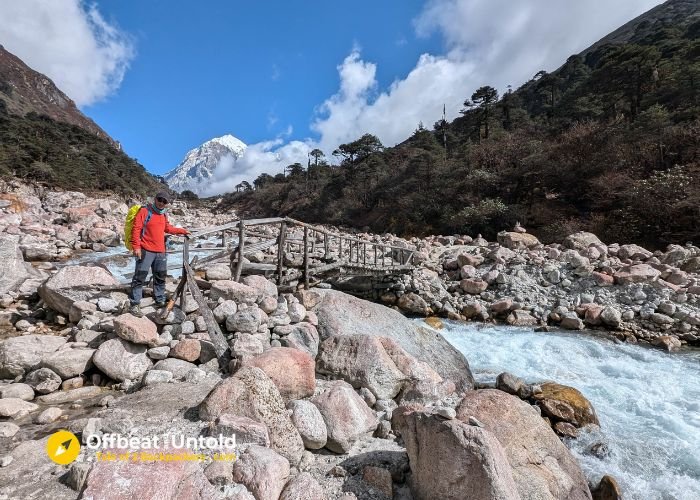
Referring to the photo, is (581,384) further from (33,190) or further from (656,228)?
(33,190)

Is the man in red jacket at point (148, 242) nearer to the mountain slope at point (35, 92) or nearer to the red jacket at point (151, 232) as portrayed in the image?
the red jacket at point (151, 232)

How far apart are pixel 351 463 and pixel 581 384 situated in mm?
5484

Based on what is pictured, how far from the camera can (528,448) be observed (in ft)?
11.0

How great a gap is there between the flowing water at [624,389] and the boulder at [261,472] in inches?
144

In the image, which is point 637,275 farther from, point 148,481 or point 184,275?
point 148,481

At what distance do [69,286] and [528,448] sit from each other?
22.6 ft

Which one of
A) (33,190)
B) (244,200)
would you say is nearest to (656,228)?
(33,190)

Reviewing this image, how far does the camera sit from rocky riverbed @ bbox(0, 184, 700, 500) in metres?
2.44

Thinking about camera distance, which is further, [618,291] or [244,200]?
[244,200]

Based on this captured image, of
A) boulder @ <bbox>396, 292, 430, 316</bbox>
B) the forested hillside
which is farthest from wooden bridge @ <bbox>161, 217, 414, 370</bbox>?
the forested hillside

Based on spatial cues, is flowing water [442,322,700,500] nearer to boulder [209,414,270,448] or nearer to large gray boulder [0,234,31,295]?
boulder [209,414,270,448]

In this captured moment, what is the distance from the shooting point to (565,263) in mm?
12328

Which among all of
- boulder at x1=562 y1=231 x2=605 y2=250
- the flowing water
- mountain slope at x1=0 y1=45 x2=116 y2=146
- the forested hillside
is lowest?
the flowing water

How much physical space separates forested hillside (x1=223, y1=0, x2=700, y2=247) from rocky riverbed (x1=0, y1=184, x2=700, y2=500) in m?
9.24
